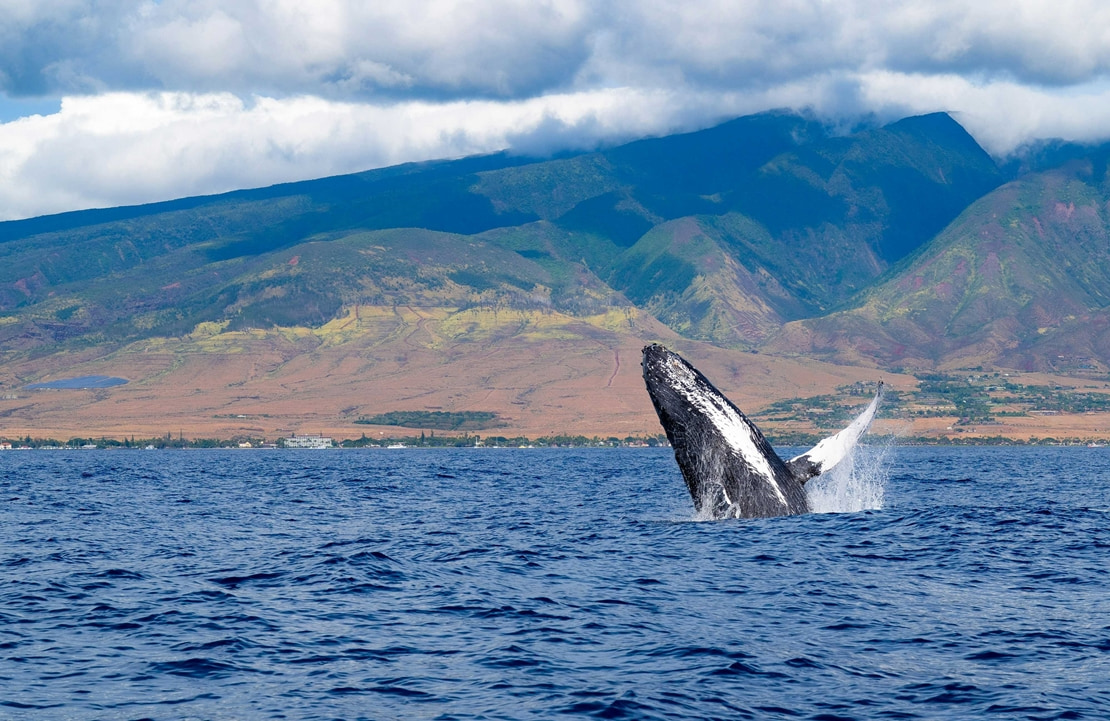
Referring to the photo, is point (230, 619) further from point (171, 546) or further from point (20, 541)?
point (20, 541)

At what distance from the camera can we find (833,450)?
84.6 ft

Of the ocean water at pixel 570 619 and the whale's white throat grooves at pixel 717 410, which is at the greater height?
the whale's white throat grooves at pixel 717 410

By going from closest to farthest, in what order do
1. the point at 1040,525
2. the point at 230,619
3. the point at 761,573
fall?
1. the point at 230,619
2. the point at 761,573
3. the point at 1040,525

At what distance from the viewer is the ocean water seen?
17.6m

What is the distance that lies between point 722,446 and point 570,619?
15.7 ft

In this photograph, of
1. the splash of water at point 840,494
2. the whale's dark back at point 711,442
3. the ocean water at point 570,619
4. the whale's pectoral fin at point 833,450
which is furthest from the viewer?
the splash of water at point 840,494

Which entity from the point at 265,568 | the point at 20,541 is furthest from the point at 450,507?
the point at 265,568

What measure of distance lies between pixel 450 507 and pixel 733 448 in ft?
94.1

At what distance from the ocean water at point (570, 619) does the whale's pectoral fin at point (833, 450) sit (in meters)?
2.20

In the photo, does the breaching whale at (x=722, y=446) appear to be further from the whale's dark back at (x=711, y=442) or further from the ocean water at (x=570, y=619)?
A: the ocean water at (x=570, y=619)

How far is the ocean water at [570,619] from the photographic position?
1761cm

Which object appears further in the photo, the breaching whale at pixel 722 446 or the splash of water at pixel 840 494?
→ the splash of water at pixel 840 494

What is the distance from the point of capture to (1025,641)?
20594mm

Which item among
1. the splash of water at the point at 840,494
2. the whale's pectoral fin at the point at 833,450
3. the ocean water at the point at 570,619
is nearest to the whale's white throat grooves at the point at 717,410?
the whale's pectoral fin at the point at 833,450
